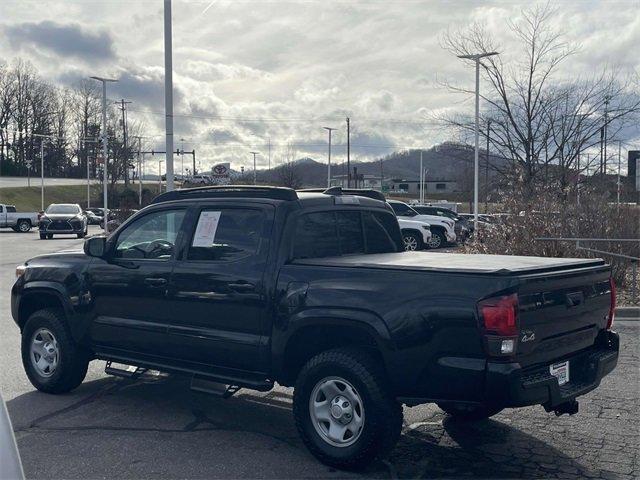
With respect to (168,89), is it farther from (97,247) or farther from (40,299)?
(97,247)

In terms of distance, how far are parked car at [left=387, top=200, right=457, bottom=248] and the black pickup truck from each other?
1914 cm

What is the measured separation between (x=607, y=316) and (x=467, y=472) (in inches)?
64.5

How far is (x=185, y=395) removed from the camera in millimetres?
6836

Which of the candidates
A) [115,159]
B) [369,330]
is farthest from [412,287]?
[115,159]

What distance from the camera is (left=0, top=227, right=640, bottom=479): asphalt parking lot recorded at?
193 inches

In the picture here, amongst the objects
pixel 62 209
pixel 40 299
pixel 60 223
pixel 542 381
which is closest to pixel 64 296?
pixel 40 299

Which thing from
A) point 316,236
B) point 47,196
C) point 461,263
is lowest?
point 461,263

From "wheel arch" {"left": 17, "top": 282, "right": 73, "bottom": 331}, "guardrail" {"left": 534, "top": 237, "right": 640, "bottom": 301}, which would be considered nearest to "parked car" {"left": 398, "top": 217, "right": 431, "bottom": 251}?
"guardrail" {"left": 534, "top": 237, "right": 640, "bottom": 301}

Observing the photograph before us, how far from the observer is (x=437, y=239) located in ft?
83.8

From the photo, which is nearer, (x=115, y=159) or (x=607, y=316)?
(x=607, y=316)

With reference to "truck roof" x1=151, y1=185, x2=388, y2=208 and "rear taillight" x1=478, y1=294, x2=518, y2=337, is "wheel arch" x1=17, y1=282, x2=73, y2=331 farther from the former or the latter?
"rear taillight" x1=478, y1=294, x2=518, y2=337

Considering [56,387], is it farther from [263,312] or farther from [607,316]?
[607,316]

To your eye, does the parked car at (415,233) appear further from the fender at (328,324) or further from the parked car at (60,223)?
the parked car at (60,223)

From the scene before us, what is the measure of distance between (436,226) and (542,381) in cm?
2153
